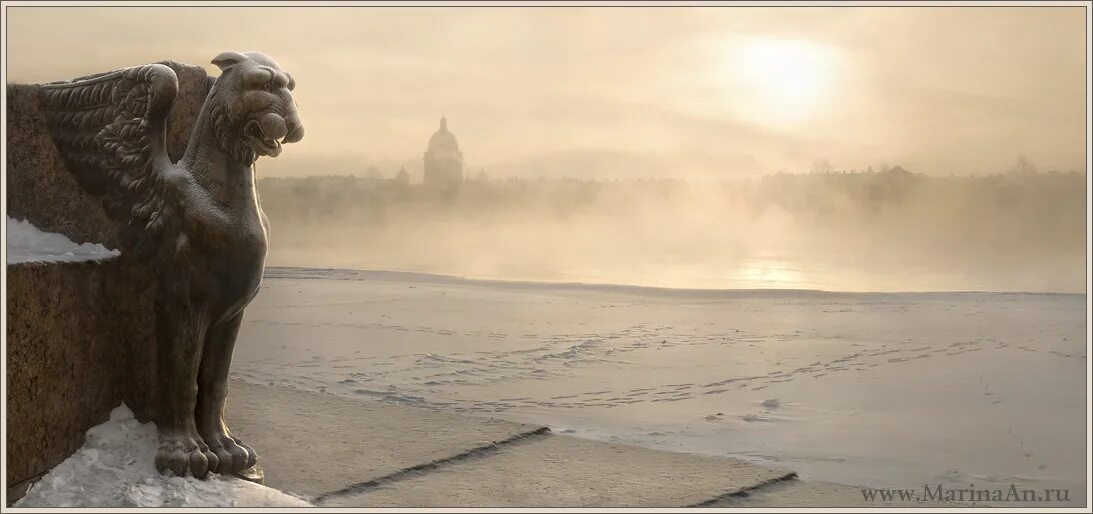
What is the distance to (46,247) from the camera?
10.9 ft

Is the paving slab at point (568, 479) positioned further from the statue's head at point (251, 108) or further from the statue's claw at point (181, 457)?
the statue's head at point (251, 108)

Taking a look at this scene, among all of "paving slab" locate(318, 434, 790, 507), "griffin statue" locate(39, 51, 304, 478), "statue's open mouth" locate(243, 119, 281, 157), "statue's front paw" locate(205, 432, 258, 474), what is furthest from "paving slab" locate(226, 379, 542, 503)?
"statue's open mouth" locate(243, 119, 281, 157)

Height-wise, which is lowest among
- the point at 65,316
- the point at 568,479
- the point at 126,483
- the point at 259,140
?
the point at 568,479

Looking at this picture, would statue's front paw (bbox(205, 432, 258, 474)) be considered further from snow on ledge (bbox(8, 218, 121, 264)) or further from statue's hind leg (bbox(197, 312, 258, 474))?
snow on ledge (bbox(8, 218, 121, 264))

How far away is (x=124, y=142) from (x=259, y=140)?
51cm

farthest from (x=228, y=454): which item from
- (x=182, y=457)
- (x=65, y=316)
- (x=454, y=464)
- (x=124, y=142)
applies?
(x=124, y=142)

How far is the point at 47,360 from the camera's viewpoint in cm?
314

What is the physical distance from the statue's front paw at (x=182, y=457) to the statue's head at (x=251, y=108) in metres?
0.99

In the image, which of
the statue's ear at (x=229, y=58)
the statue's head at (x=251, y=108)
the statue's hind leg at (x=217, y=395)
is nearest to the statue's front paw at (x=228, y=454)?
the statue's hind leg at (x=217, y=395)

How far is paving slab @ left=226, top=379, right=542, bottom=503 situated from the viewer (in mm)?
3926

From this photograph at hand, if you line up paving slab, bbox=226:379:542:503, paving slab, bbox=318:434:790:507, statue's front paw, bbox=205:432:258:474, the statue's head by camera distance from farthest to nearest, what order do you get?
paving slab, bbox=226:379:542:503, paving slab, bbox=318:434:790:507, statue's front paw, bbox=205:432:258:474, the statue's head

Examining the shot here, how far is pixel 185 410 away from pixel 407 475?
0.99m

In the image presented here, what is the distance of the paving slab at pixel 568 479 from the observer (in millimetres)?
3633

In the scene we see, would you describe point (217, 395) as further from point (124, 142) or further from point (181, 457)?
point (124, 142)
